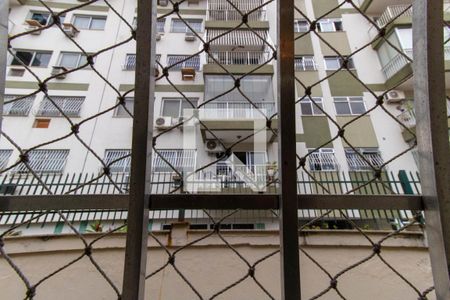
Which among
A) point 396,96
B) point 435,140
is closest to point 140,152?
point 435,140

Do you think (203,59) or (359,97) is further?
(203,59)

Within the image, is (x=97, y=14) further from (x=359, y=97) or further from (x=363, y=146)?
(x=363, y=146)

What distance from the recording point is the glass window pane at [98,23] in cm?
534

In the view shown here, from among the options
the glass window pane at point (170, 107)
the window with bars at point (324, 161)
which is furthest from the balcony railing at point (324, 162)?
the glass window pane at point (170, 107)

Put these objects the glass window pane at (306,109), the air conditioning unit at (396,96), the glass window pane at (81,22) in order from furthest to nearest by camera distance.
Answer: the glass window pane at (81,22)
the glass window pane at (306,109)
the air conditioning unit at (396,96)

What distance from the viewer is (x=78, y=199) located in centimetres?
45

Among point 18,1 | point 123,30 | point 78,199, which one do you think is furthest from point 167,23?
point 78,199

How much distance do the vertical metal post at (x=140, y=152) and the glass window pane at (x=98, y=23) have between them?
6284 mm

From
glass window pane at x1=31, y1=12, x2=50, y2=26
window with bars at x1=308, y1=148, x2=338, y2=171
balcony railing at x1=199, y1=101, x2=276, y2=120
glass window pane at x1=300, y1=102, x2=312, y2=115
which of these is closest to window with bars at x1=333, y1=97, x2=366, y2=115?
glass window pane at x1=300, y1=102, x2=312, y2=115

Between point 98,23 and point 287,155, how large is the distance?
261 inches

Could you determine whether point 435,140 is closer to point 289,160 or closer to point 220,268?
point 289,160

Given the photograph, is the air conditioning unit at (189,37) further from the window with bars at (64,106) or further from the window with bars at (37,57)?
the window with bars at (37,57)

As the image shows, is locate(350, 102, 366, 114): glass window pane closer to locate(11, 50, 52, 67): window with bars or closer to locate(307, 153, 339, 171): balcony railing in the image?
locate(307, 153, 339, 171): balcony railing

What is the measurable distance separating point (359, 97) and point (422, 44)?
16.7 feet
